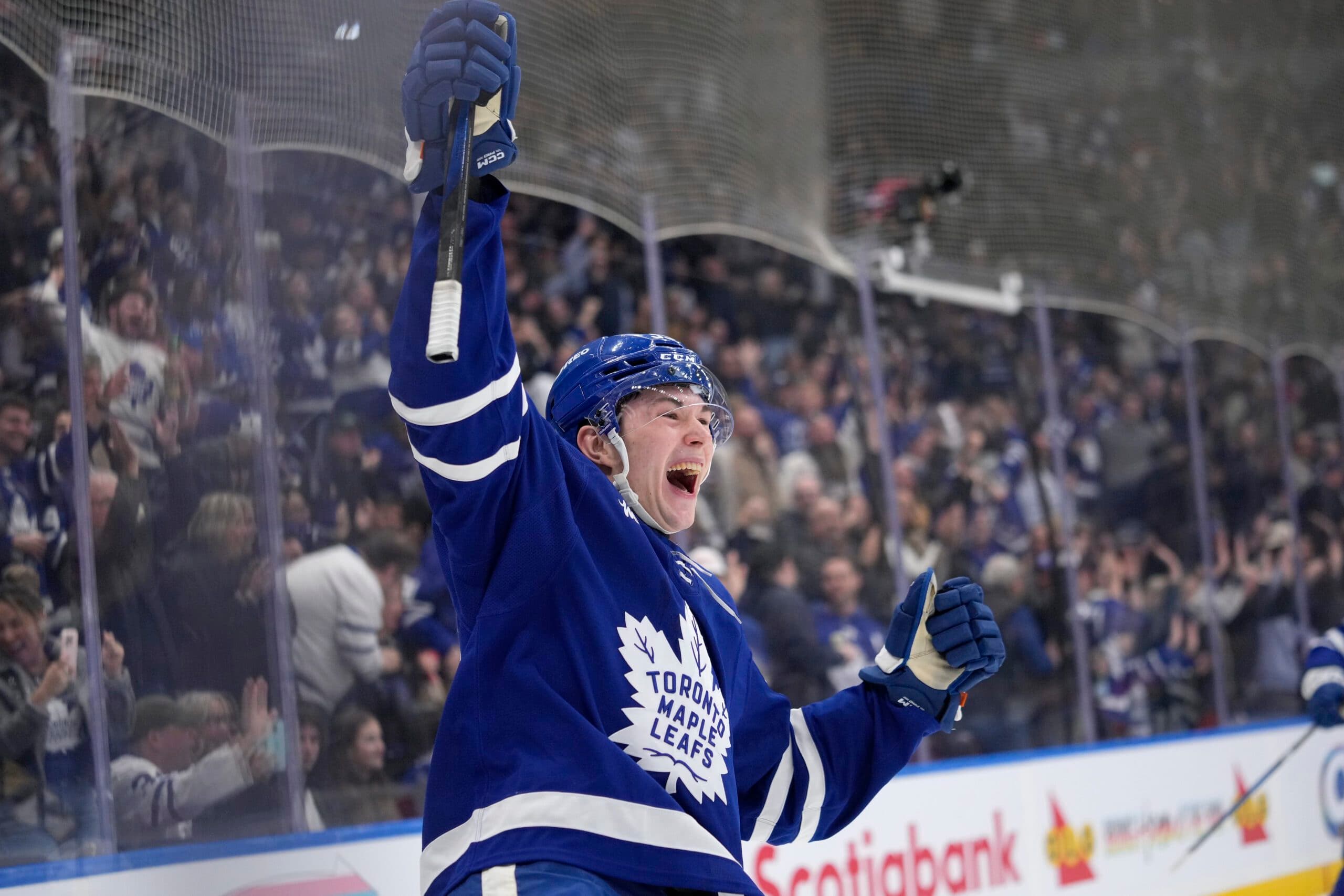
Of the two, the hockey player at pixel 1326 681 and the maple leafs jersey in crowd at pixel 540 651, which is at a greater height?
the maple leafs jersey in crowd at pixel 540 651

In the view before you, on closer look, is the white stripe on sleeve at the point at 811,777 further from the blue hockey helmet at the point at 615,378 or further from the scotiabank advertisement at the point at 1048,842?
the scotiabank advertisement at the point at 1048,842

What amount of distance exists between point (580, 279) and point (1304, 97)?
513 cm

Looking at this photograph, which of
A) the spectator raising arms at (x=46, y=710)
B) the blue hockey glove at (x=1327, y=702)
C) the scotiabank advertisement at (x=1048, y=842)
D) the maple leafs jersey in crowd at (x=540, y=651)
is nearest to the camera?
the maple leafs jersey in crowd at (x=540, y=651)

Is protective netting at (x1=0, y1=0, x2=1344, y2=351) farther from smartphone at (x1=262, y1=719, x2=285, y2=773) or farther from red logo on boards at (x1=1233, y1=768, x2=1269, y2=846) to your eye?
red logo on boards at (x1=1233, y1=768, x2=1269, y2=846)

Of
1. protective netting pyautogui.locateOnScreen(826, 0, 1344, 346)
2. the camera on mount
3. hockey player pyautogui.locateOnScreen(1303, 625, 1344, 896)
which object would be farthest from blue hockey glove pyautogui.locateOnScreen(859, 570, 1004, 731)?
the camera on mount

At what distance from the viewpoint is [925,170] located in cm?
609

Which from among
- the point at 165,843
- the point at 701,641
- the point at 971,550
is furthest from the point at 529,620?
the point at 971,550

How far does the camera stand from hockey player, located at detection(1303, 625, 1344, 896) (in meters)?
4.77

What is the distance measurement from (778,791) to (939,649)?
0.30 m

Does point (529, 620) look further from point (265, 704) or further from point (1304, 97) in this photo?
point (1304, 97)

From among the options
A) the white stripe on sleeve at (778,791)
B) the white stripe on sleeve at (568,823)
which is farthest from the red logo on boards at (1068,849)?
the white stripe on sleeve at (568,823)

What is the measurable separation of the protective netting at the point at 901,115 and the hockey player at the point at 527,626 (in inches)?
61.9

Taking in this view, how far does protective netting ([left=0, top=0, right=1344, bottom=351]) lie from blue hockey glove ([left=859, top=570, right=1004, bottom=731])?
Result: 1.78 metres

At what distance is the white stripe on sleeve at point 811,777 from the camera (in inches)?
82.7
